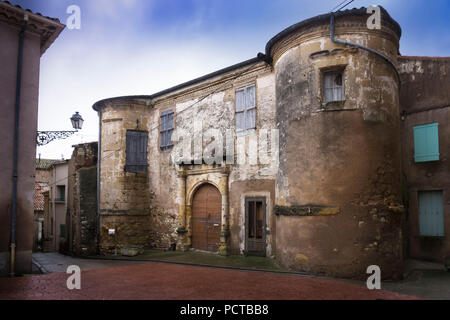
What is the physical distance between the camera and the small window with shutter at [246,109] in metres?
12.0

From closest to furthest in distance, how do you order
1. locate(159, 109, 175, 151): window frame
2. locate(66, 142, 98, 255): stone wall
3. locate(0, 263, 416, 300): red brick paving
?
locate(0, 263, 416, 300): red brick paving, locate(159, 109, 175, 151): window frame, locate(66, 142, 98, 255): stone wall

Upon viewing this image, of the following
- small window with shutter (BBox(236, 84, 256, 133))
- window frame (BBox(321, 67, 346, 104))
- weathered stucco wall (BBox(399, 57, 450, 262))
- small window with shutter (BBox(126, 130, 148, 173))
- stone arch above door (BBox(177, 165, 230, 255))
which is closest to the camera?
window frame (BBox(321, 67, 346, 104))

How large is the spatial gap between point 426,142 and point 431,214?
7.90ft

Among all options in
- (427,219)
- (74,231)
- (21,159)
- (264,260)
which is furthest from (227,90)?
(74,231)

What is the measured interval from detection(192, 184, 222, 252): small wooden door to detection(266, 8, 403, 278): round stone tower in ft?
11.8

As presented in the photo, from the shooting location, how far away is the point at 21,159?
9.20m

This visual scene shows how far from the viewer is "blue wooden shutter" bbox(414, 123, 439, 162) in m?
11.7

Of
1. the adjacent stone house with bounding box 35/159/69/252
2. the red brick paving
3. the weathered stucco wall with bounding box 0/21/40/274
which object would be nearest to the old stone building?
the red brick paving

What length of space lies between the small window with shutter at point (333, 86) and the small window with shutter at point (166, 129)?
718cm

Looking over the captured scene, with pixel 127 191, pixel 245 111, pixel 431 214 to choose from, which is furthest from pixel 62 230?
pixel 431 214

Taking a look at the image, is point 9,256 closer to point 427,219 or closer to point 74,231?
point 74,231

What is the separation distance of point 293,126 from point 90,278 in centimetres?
664

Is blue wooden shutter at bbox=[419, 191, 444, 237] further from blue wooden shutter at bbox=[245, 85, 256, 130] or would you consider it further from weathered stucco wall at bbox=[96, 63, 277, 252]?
weathered stucco wall at bbox=[96, 63, 277, 252]

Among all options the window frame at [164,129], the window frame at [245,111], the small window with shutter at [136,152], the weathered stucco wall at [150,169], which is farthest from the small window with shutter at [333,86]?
the small window with shutter at [136,152]
